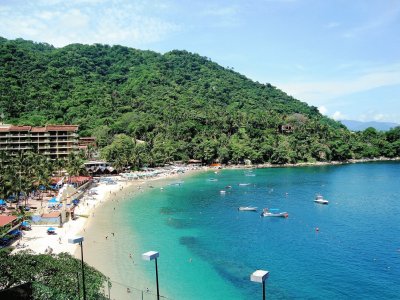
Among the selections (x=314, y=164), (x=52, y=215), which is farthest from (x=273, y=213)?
(x=314, y=164)

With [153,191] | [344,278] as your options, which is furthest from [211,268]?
[153,191]

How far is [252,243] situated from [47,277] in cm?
2610

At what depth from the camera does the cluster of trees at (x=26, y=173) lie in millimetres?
48222

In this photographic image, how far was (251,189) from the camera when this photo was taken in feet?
257

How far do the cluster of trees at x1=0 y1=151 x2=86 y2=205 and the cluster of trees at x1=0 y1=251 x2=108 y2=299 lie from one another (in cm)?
2986

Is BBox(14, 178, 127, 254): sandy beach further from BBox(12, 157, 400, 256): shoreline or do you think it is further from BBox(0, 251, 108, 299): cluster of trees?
BBox(0, 251, 108, 299): cluster of trees

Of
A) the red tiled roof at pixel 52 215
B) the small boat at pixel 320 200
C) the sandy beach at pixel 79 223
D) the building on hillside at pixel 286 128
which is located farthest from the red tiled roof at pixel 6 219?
the building on hillside at pixel 286 128

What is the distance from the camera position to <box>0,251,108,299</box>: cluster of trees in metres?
18.2

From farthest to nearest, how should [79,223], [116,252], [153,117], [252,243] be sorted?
[153,117] < [79,223] < [252,243] < [116,252]

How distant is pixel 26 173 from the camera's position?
189ft

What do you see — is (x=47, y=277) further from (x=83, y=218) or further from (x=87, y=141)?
(x=87, y=141)

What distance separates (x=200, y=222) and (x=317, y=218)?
17.0 meters

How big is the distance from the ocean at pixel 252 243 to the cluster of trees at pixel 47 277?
9.51 ft

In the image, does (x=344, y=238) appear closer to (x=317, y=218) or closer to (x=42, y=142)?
(x=317, y=218)
